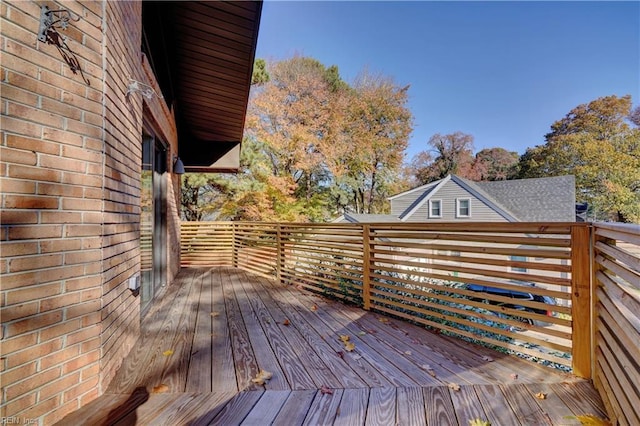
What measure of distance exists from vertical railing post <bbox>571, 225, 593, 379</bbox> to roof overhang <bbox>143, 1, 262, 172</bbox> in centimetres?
337

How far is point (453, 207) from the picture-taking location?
46.7 feet

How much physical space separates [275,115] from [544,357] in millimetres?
12084

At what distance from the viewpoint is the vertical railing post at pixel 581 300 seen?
187 cm

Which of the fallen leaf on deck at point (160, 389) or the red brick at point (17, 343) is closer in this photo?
the red brick at point (17, 343)

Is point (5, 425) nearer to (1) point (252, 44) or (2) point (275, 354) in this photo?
(2) point (275, 354)

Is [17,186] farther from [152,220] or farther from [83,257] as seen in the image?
[152,220]

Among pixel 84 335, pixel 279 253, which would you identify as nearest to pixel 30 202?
pixel 84 335

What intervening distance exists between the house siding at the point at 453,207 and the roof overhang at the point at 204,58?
37.7 ft

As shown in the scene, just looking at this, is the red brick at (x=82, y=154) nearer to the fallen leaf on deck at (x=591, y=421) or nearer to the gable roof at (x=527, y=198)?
the fallen leaf on deck at (x=591, y=421)

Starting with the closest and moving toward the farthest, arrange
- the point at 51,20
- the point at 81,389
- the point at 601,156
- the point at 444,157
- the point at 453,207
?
the point at 51,20
the point at 81,389
the point at 453,207
the point at 601,156
the point at 444,157

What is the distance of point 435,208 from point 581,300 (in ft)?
44.1

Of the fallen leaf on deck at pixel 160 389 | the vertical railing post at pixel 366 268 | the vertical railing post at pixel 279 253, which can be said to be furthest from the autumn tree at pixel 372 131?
the fallen leaf on deck at pixel 160 389

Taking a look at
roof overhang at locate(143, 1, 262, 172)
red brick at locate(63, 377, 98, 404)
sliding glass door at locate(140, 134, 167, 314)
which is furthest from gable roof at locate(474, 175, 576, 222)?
red brick at locate(63, 377, 98, 404)

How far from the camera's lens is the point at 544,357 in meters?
2.05
